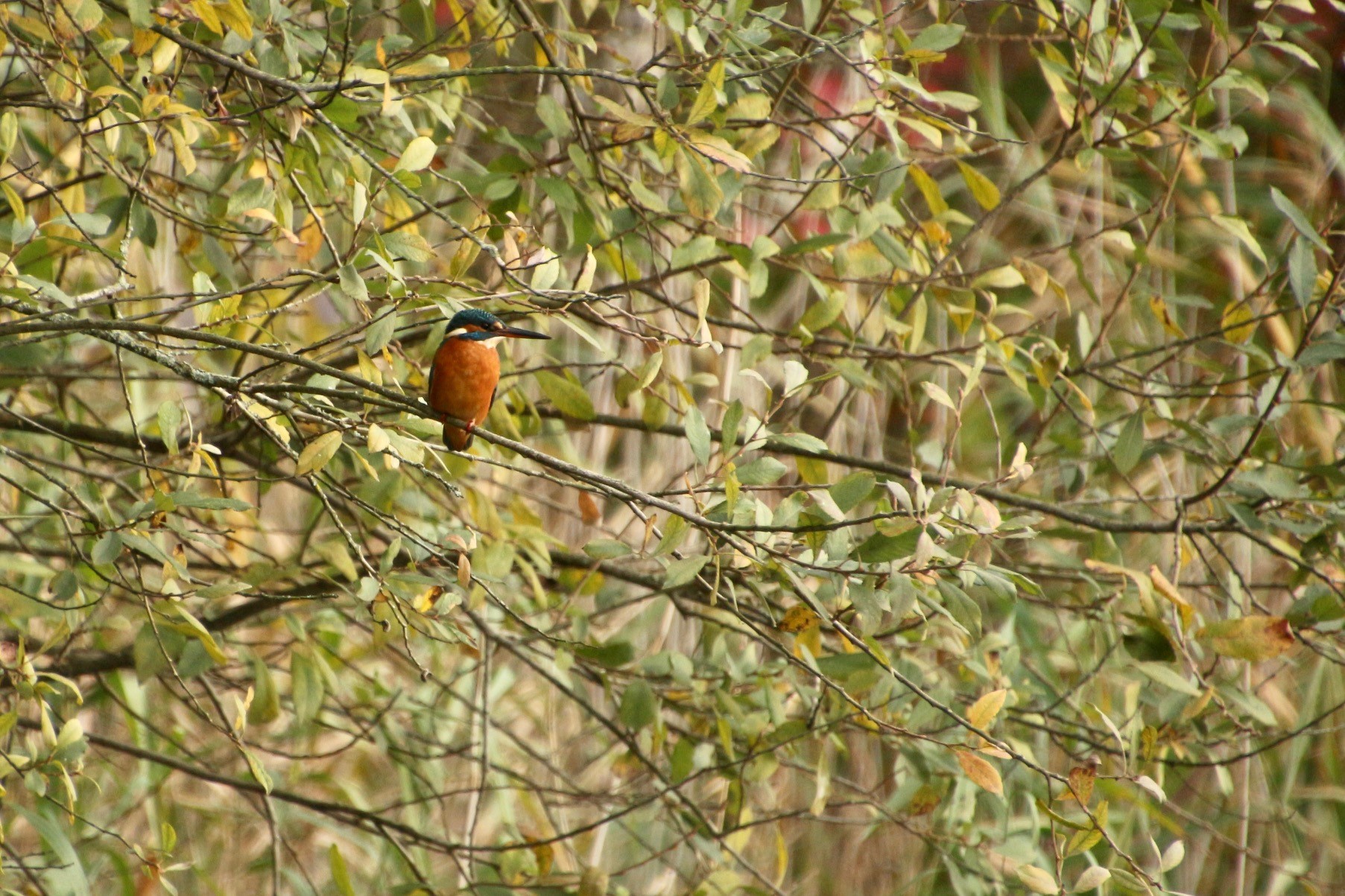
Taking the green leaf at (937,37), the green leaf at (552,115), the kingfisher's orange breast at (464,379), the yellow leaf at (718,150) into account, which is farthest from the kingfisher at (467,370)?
the green leaf at (937,37)

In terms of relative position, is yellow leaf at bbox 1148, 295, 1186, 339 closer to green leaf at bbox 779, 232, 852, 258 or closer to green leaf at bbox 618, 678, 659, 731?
green leaf at bbox 779, 232, 852, 258

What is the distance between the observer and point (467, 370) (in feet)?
9.29

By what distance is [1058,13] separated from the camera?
2973 millimetres

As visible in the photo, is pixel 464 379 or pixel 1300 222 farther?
pixel 464 379

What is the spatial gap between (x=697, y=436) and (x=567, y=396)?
66 cm

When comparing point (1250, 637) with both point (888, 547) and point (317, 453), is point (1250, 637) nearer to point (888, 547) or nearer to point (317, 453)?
point (888, 547)

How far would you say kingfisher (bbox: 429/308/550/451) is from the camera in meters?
2.82

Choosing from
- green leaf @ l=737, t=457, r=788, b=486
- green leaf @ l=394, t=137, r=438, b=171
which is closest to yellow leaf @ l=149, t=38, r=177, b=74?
green leaf @ l=394, t=137, r=438, b=171

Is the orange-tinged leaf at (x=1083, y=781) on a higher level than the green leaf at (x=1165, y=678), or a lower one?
lower

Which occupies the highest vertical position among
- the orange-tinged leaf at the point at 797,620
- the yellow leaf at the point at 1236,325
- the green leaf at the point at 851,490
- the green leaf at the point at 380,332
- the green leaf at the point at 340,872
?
the yellow leaf at the point at 1236,325

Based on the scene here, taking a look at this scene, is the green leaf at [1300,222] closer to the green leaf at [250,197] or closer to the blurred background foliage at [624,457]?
the blurred background foliage at [624,457]

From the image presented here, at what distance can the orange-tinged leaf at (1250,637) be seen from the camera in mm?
2312

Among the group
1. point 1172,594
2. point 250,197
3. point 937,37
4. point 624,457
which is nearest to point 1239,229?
point 937,37

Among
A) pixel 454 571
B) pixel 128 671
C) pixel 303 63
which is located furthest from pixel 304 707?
pixel 303 63
